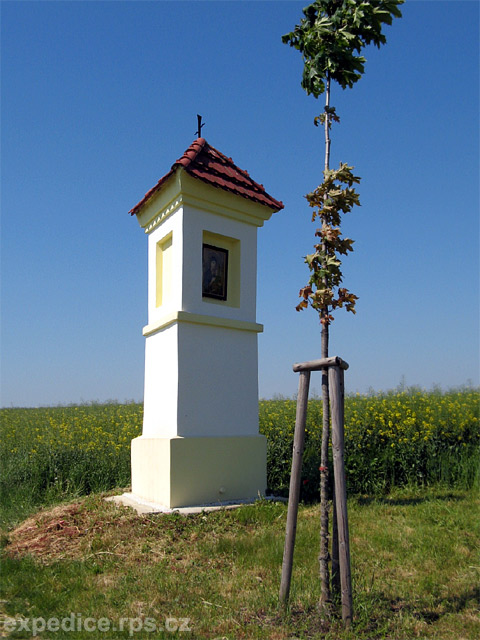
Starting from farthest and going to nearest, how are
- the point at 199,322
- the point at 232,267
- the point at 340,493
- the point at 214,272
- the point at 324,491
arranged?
1. the point at 232,267
2. the point at 214,272
3. the point at 199,322
4. the point at 324,491
5. the point at 340,493

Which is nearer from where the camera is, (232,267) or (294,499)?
(294,499)

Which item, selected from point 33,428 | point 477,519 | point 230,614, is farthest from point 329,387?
point 33,428

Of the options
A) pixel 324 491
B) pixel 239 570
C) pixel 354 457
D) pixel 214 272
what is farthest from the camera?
pixel 354 457

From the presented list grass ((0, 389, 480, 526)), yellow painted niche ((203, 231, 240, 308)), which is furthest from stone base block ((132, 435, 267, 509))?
yellow painted niche ((203, 231, 240, 308))

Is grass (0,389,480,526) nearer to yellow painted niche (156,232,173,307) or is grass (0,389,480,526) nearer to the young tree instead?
yellow painted niche (156,232,173,307)

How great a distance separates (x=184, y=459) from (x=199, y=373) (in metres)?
1.16

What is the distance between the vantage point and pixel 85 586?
476 centimetres

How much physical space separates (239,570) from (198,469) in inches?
82.4

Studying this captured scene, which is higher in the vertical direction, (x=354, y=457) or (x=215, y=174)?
(x=215, y=174)

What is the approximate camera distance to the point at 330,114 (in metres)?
4.40

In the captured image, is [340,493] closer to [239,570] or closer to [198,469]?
[239,570]

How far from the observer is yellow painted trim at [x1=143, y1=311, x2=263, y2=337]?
7207 millimetres

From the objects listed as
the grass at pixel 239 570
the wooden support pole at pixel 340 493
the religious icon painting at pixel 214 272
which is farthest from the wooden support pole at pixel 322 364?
the religious icon painting at pixel 214 272

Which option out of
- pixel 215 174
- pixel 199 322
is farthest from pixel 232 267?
pixel 215 174
